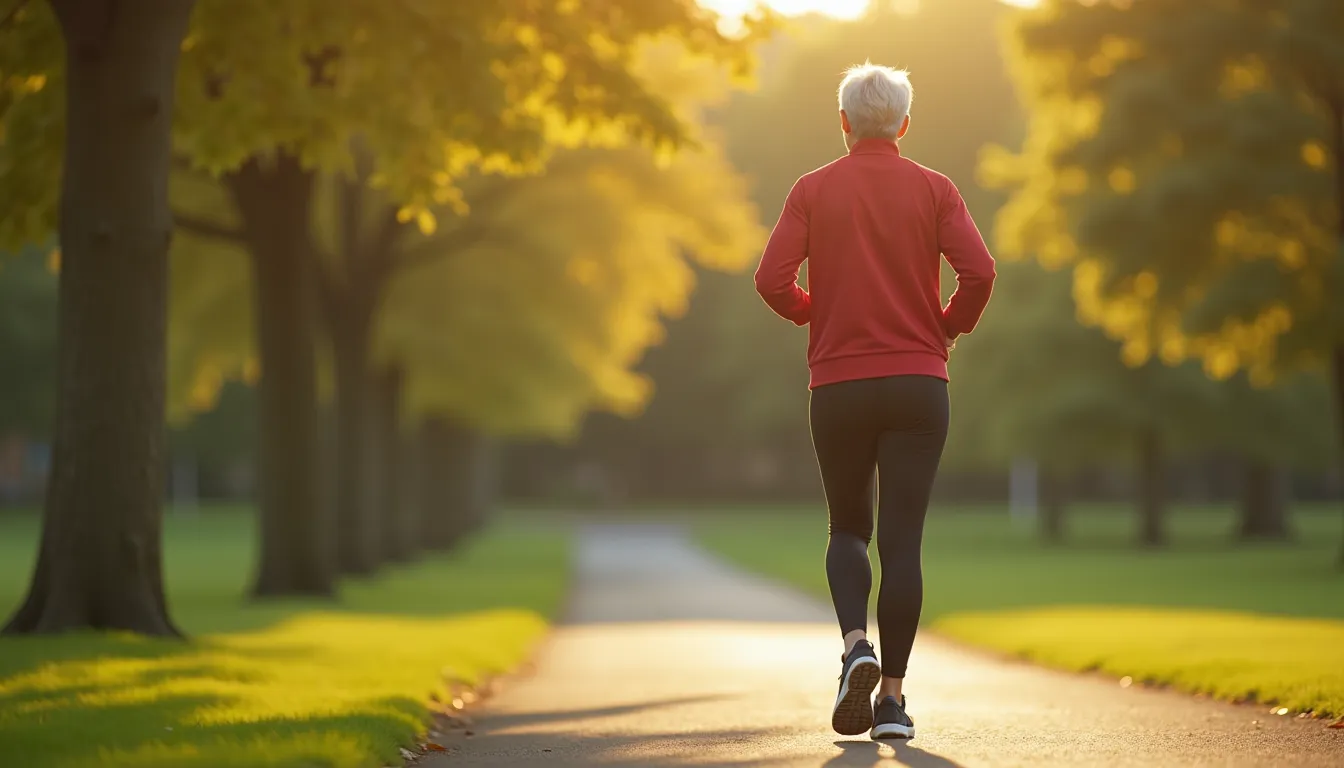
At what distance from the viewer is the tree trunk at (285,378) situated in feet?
59.2

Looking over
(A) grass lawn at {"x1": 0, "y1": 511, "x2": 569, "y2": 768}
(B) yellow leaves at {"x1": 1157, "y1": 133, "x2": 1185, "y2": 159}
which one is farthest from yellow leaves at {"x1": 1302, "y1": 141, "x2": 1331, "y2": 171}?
(A) grass lawn at {"x1": 0, "y1": 511, "x2": 569, "y2": 768}

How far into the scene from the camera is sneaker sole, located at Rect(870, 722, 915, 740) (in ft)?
19.7

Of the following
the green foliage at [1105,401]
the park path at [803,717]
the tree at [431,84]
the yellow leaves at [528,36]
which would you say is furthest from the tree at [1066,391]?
the yellow leaves at [528,36]

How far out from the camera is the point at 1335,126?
23.2 metres

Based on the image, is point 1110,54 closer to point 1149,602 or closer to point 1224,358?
point 1224,358

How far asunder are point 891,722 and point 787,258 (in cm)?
166

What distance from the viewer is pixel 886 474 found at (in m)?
6.05

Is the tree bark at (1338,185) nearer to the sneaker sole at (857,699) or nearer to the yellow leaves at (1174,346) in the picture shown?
the yellow leaves at (1174,346)

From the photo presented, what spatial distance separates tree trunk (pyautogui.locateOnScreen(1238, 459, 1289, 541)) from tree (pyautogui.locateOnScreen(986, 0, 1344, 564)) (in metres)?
19.2

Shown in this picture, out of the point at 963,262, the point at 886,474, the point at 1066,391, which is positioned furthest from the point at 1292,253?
the point at 886,474

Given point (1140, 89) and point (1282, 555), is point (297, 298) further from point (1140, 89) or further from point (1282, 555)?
point (1282, 555)

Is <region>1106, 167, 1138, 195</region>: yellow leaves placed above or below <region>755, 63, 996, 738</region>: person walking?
above

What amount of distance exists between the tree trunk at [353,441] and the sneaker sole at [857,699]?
17586 mm

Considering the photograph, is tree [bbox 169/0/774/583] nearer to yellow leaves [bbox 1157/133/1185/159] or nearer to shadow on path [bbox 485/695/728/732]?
shadow on path [bbox 485/695/728/732]
